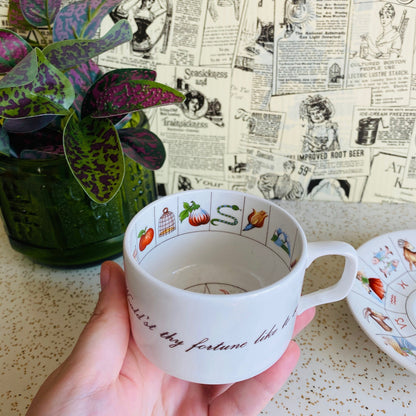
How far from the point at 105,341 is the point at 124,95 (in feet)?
0.73

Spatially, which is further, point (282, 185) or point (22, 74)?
point (282, 185)

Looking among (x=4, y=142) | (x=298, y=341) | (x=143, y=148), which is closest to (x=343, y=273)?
(x=298, y=341)

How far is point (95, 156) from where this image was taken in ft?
1.22

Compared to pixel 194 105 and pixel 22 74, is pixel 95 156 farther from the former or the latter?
pixel 194 105

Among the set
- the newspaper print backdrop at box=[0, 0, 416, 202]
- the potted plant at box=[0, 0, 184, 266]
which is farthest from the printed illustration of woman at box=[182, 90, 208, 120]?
the potted plant at box=[0, 0, 184, 266]

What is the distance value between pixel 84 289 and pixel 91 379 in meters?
0.18

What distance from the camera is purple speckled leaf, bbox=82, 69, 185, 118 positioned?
358 millimetres

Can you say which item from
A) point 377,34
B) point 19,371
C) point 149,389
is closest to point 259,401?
point 149,389

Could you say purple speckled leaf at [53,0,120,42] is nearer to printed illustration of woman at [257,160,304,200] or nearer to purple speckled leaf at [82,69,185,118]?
purple speckled leaf at [82,69,185,118]

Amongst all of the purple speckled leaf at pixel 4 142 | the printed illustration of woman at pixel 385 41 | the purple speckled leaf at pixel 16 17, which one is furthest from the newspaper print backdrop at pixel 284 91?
the purple speckled leaf at pixel 4 142

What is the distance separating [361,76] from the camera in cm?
57

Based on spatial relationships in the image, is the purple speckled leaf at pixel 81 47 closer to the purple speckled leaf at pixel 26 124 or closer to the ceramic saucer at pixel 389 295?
the purple speckled leaf at pixel 26 124

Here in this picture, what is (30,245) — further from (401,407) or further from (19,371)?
(401,407)

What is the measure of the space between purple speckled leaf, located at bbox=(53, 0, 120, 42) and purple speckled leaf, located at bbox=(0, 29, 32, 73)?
0.15 ft
